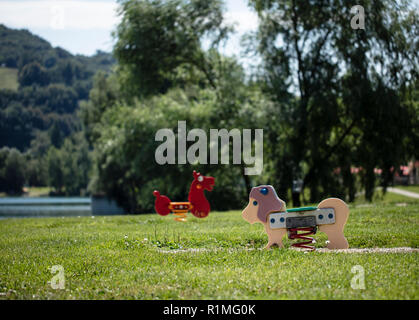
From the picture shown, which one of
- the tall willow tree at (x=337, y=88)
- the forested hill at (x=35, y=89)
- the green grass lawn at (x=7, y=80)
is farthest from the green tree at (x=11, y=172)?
the tall willow tree at (x=337, y=88)

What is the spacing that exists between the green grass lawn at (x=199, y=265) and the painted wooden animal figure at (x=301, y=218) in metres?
0.47

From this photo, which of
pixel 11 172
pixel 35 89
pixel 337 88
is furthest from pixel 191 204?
pixel 35 89

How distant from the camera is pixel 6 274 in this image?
669 cm

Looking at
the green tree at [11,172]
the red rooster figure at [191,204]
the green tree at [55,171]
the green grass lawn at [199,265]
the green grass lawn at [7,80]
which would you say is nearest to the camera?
the green grass lawn at [199,265]

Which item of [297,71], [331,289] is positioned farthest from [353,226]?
[297,71]

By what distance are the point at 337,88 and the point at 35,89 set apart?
429 feet

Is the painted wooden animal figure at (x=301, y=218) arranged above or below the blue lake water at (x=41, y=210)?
above

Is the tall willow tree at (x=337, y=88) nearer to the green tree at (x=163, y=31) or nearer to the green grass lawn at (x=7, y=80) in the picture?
the green tree at (x=163, y=31)

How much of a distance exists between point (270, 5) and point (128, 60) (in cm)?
912

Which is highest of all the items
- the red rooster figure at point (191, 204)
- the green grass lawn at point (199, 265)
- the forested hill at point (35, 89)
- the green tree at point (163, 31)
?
the forested hill at point (35, 89)

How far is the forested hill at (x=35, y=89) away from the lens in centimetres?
8819

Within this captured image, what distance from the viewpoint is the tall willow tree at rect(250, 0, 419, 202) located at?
2034 centimetres

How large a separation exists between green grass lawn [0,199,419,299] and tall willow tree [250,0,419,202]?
10.1m
